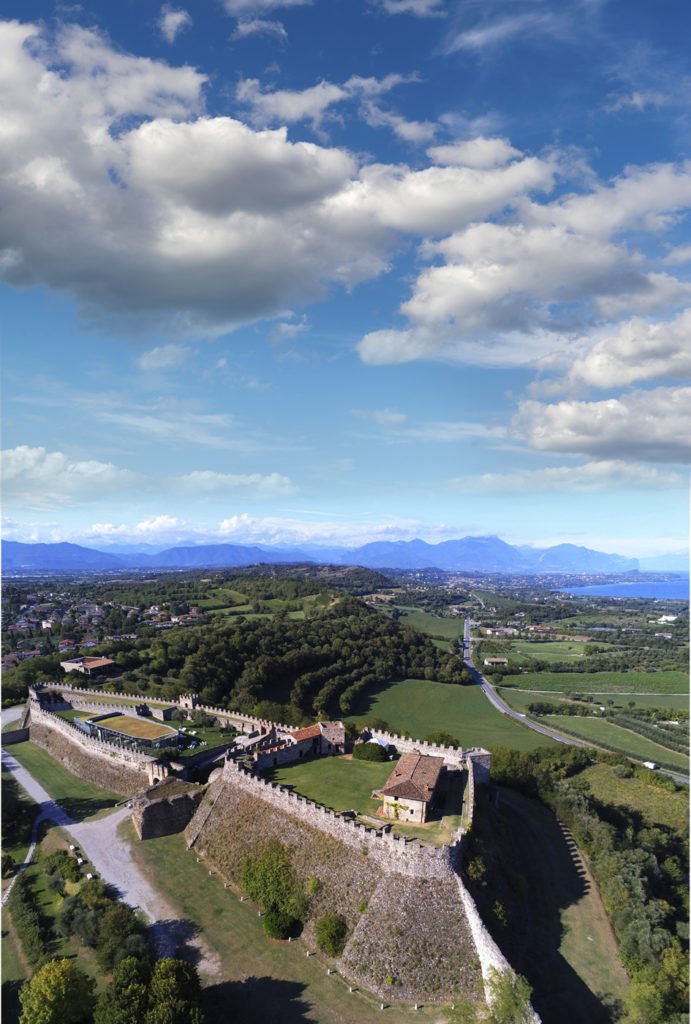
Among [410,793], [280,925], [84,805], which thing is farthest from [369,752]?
[84,805]

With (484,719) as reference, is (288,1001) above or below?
above

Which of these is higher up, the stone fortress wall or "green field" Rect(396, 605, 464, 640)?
the stone fortress wall

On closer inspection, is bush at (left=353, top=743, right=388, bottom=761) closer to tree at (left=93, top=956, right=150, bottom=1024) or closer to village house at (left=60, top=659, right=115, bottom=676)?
tree at (left=93, top=956, right=150, bottom=1024)

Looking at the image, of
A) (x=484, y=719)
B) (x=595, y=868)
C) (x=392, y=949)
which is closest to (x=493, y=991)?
(x=392, y=949)

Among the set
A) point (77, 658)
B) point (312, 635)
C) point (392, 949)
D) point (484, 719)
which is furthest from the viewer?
point (312, 635)

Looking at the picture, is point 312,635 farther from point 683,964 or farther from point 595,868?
point 683,964

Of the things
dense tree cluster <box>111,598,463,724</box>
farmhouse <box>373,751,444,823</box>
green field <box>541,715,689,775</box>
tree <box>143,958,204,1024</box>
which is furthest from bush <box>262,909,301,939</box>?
green field <box>541,715,689,775</box>
